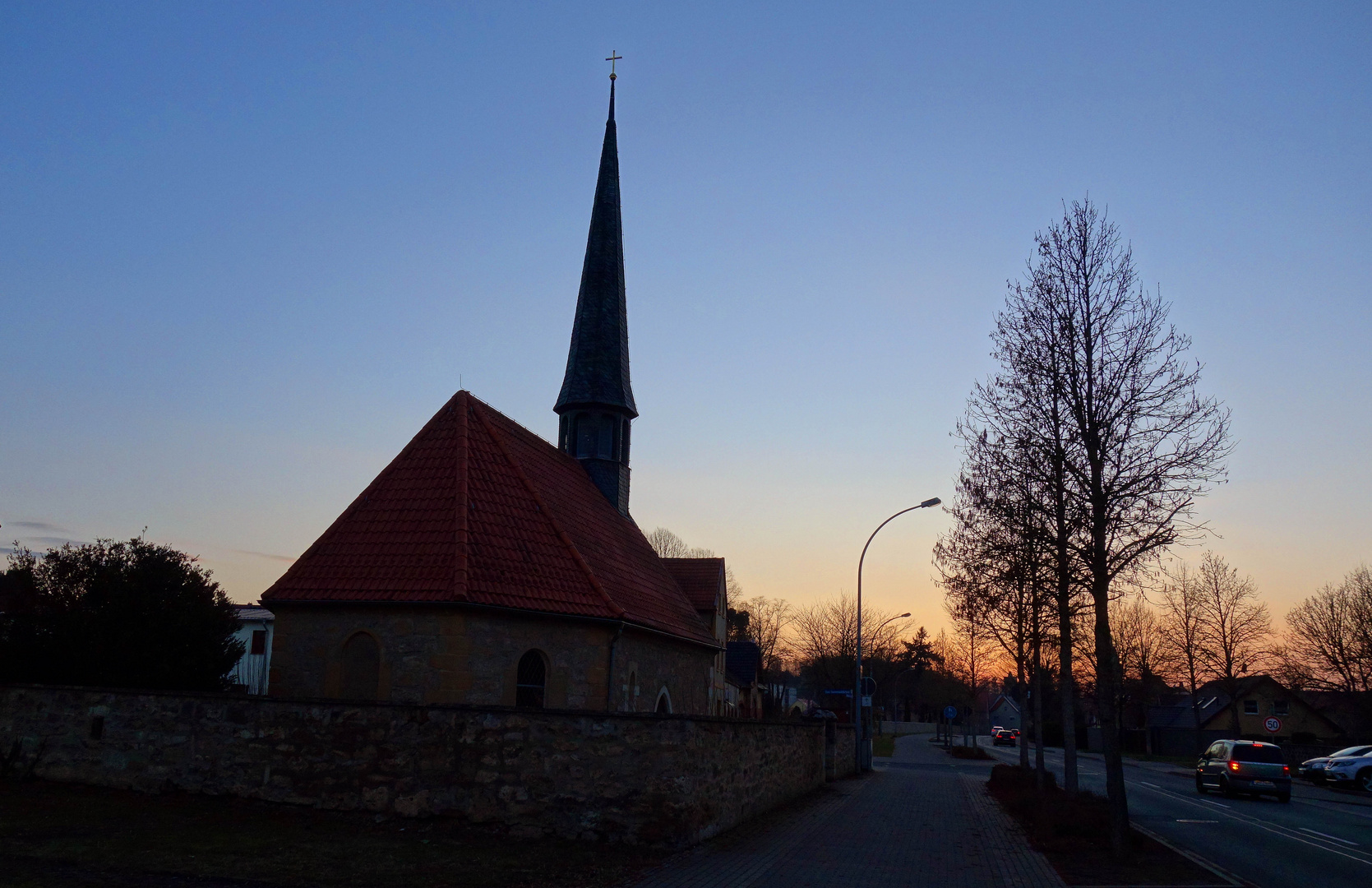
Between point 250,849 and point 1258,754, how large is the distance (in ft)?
93.7

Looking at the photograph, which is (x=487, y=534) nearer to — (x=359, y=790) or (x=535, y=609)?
(x=535, y=609)

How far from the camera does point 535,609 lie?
1756 centimetres

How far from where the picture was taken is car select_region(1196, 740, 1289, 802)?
27.4m

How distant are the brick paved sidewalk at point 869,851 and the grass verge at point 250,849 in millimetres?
1166

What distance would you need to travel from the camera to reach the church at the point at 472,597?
55.7 ft

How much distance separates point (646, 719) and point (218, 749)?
6591mm

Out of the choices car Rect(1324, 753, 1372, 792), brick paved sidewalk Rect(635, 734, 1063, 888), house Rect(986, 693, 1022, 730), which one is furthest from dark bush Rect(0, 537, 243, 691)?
house Rect(986, 693, 1022, 730)

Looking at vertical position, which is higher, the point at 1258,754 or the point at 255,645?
the point at 255,645

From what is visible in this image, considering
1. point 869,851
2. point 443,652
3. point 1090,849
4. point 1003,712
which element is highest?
point 443,652

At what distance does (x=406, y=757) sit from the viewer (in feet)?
43.3

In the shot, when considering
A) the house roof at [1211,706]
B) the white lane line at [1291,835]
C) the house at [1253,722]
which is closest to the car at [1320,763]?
the white lane line at [1291,835]

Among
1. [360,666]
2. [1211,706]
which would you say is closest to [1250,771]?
[360,666]

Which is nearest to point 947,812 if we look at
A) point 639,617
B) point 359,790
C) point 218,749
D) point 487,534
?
point 639,617

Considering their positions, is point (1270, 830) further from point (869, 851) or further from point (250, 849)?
point (250, 849)
